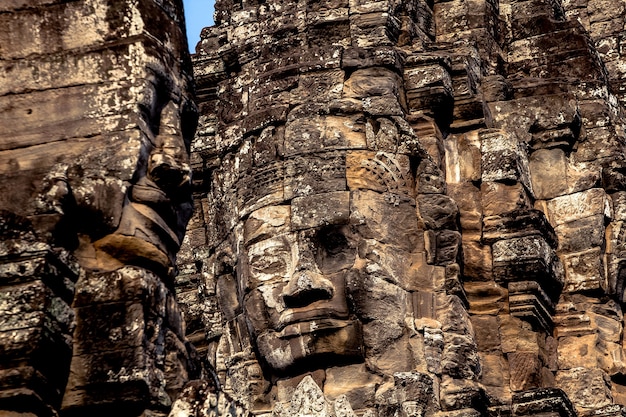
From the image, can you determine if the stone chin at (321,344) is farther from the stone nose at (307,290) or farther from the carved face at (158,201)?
the carved face at (158,201)

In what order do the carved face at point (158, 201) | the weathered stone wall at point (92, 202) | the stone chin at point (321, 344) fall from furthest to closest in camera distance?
1. the stone chin at point (321, 344)
2. the carved face at point (158, 201)
3. the weathered stone wall at point (92, 202)

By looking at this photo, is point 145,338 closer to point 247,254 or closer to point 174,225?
point 174,225

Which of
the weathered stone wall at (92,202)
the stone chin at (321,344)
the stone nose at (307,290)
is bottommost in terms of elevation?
the weathered stone wall at (92,202)

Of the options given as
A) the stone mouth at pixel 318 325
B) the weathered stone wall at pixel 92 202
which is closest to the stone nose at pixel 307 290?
the stone mouth at pixel 318 325

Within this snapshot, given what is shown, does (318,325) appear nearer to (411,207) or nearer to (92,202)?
(411,207)

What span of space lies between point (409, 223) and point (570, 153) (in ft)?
11.1

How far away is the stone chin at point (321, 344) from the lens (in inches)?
811

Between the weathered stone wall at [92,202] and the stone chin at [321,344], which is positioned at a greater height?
the stone chin at [321,344]

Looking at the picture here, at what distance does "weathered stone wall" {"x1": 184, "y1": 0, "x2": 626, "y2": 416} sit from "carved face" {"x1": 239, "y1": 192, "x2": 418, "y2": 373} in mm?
25

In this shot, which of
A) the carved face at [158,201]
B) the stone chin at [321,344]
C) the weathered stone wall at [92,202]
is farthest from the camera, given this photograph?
the stone chin at [321,344]

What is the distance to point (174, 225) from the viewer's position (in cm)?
1241

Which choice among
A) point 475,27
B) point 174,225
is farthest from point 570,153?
point 174,225

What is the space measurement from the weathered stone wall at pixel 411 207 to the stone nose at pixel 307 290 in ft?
0.09

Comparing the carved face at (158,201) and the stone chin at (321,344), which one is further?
the stone chin at (321,344)
